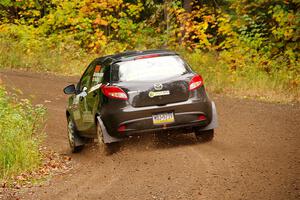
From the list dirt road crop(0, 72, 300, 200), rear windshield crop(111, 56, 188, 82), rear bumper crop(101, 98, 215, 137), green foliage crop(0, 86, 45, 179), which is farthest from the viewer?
rear windshield crop(111, 56, 188, 82)

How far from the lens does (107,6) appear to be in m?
31.3

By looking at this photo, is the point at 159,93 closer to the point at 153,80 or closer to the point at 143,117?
A: the point at 153,80

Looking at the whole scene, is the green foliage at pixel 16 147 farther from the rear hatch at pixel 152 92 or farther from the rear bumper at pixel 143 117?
the rear hatch at pixel 152 92

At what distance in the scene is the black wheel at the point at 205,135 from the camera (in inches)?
479

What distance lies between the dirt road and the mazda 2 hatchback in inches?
17.3

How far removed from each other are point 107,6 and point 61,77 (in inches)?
239

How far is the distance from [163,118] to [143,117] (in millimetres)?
330

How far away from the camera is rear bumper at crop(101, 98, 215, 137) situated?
11.3 metres

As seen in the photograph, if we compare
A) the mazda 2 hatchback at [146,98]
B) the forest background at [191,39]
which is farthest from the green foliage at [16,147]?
the forest background at [191,39]

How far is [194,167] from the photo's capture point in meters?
10.1

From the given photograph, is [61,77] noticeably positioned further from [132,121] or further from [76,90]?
[132,121]

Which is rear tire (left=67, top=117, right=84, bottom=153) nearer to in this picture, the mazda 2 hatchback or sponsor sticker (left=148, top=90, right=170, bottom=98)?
the mazda 2 hatchback

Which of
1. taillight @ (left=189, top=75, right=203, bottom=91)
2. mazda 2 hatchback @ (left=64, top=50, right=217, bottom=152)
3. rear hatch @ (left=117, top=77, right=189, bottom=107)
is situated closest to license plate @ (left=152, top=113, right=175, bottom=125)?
mazda 2 hatchback @ (left=64, top=50, right=217, bottom=152)

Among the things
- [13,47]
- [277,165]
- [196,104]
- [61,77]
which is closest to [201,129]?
[196,104]
